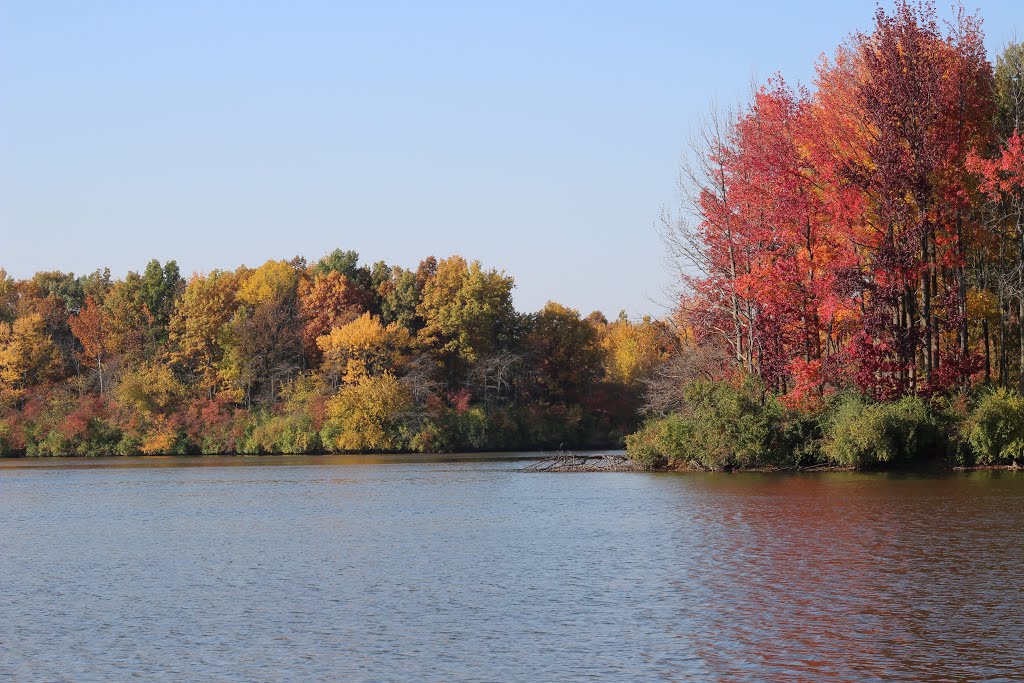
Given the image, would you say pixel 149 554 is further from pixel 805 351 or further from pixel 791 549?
pixel 805 351

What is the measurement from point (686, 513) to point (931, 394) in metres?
18.0

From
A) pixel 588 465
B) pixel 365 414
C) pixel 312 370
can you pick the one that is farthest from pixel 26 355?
pixel 588 465

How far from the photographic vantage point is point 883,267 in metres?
46.9

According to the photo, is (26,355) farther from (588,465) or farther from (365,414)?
(588,465)

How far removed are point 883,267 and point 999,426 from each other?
758cm

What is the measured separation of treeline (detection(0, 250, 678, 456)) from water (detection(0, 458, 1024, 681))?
167ft

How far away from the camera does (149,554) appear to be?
94.8 feet

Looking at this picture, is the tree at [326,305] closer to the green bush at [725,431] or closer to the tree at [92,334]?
the tree at [92,334]

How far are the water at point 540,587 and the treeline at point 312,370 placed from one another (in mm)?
50934

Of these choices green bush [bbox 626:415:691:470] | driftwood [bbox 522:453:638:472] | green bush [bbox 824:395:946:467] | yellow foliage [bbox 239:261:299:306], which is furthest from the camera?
yellow foliage [bbox 239:261:299:306]

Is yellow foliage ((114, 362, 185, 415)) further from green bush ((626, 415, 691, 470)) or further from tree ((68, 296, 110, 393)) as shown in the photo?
green bush ((626, 415, 691, 470))

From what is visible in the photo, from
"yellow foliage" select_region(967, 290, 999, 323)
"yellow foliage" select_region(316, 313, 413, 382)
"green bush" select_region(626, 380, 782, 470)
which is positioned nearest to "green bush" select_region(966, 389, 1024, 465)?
"yellow foliage" select_region(967, 290, 999, 323)

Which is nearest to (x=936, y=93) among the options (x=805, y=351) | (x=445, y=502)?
(x=805, y=351)

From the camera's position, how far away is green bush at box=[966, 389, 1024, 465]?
43.4m
